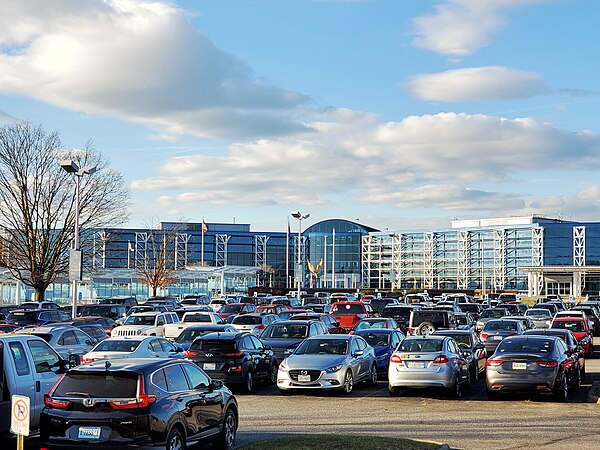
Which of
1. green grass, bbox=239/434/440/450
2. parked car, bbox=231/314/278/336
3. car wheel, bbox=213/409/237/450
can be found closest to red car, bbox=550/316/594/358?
parked car, bbox=231/314/278/336

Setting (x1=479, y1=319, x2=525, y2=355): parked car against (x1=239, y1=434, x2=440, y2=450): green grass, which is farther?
(x1=479, y1=319, x2=525, y2=355): parked car

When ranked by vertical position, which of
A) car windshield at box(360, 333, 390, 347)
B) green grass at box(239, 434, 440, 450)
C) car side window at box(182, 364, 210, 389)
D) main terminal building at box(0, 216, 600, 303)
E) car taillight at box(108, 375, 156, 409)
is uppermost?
main terminal building at box(0, 216, 600, 303)

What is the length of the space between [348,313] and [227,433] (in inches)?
1147

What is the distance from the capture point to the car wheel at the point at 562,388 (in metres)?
18.9

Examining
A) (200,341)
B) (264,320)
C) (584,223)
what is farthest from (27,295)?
(584,223)

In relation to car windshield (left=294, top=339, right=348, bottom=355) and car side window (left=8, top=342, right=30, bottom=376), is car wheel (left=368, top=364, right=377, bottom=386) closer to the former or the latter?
car windshield (left=294, top=339, right=348, bottom=355)

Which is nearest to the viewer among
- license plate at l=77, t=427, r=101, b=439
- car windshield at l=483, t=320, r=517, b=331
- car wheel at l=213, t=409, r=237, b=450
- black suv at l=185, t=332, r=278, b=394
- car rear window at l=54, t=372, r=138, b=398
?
license plate at l=77, t=427, r=101, b=439

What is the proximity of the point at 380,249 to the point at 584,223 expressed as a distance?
32.7m

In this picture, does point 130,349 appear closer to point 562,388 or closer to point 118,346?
point 118,346

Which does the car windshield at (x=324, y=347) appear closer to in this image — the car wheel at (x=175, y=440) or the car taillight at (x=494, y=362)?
the car taillight at (x=494, y=362)

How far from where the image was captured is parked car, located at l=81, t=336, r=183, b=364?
21.2 metres

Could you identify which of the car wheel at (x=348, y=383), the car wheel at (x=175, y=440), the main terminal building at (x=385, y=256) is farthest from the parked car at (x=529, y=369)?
the main terminal building at (x=385, y=256)

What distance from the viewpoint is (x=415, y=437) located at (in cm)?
1430

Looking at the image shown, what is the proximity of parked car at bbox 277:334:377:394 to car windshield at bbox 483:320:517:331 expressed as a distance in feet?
34.0
